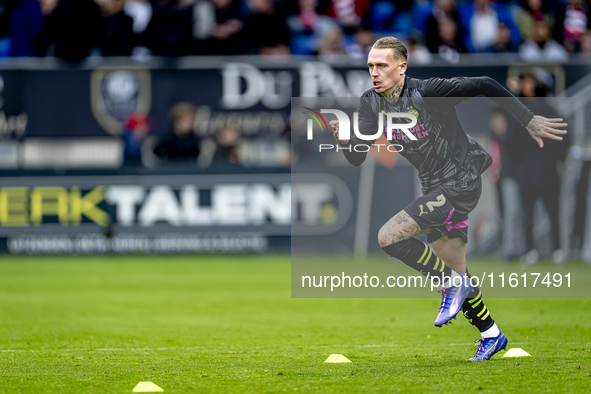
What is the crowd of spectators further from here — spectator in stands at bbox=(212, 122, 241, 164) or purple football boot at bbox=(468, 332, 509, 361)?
purple football boot at bbox=(468, 332, 509, 361)

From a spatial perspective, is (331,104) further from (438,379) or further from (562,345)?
(438,379)

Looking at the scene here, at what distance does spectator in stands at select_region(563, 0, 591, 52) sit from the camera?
1572 cm

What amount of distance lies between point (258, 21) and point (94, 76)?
10.6 ft

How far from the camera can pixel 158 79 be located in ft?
43.8

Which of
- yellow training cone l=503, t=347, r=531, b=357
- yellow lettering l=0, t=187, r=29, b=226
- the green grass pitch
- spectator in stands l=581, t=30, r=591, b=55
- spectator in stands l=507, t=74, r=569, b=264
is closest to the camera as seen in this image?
the green grass pitch

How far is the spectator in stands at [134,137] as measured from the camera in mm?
13156

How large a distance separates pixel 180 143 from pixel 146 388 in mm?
8887

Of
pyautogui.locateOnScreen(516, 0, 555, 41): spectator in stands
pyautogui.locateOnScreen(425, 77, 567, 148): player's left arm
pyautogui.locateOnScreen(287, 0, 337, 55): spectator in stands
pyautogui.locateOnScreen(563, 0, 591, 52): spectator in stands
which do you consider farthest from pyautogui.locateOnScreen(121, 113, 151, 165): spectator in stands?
pyautogui.locateOnScreen(425, 77, 567, 148): player's left arm

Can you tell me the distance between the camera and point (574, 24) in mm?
15914

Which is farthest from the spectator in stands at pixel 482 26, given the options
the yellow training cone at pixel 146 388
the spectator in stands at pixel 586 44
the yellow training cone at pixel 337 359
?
the yellow training cone at pixel 146 388

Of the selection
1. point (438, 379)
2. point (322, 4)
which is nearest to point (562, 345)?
point (438, 379)

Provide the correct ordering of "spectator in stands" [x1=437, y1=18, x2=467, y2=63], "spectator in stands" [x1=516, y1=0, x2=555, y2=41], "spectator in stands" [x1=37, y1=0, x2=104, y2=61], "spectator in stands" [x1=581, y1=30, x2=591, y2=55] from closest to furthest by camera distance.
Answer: "spectator in stands" [x1=37, y1=0, x2=104, y2=61], "spectator in stands" [x1=437, y1=18, x2=467, y2=63], "spectator in stands" [x1=581, y1=30, x2=591, y2=55], "spectator in stands" [x1=516, y1=0, x2=555, y2=41]

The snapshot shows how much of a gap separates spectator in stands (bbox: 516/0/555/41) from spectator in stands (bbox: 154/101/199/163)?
6.92m

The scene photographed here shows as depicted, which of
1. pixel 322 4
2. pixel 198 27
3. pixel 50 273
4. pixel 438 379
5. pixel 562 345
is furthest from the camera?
pixel 322 4
